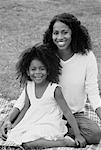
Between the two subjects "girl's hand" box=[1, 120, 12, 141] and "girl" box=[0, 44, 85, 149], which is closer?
"girl" box=[0, 44, 85, 149]

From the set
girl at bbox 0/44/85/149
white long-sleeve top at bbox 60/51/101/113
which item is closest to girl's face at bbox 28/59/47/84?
girl at bbox 0/44/85/149

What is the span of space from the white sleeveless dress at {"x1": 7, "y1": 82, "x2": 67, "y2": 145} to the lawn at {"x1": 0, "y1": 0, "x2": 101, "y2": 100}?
1.58 m

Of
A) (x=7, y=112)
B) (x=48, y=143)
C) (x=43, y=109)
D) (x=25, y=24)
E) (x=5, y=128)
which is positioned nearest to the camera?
(x=48, y=143)

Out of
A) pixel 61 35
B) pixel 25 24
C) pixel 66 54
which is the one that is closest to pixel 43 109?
pixel 66 54

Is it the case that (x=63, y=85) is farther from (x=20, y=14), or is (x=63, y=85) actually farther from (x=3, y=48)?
(x=20, y=14)

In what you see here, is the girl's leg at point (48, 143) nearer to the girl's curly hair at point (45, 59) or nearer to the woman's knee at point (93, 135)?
the woman's knee at point (93, 135)

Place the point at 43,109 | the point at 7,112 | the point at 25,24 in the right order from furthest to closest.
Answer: the point at 25,24 < the point at 7,112 < the point at 43,109

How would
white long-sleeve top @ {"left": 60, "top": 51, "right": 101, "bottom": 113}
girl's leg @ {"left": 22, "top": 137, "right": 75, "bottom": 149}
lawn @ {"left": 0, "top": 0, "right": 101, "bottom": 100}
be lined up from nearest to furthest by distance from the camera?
girl's leg @ {"left": 22, "top": 137, "right": 75, "bottom": 149}
white long-sleeve top @ {"left": 60, "top": 51, "right": 101, "bottom": 113}
lawn @ {"left": 0, "top": 0, "right": 101, "bottom": 100}

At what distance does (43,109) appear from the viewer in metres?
3.22

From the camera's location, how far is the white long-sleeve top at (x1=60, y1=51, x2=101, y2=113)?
3242mm

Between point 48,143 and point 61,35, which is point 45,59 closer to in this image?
point 61,35

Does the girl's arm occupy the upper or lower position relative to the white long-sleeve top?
lower

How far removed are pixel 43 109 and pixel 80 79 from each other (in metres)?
0.37

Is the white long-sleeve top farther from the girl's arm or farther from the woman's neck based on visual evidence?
the girl's arm
